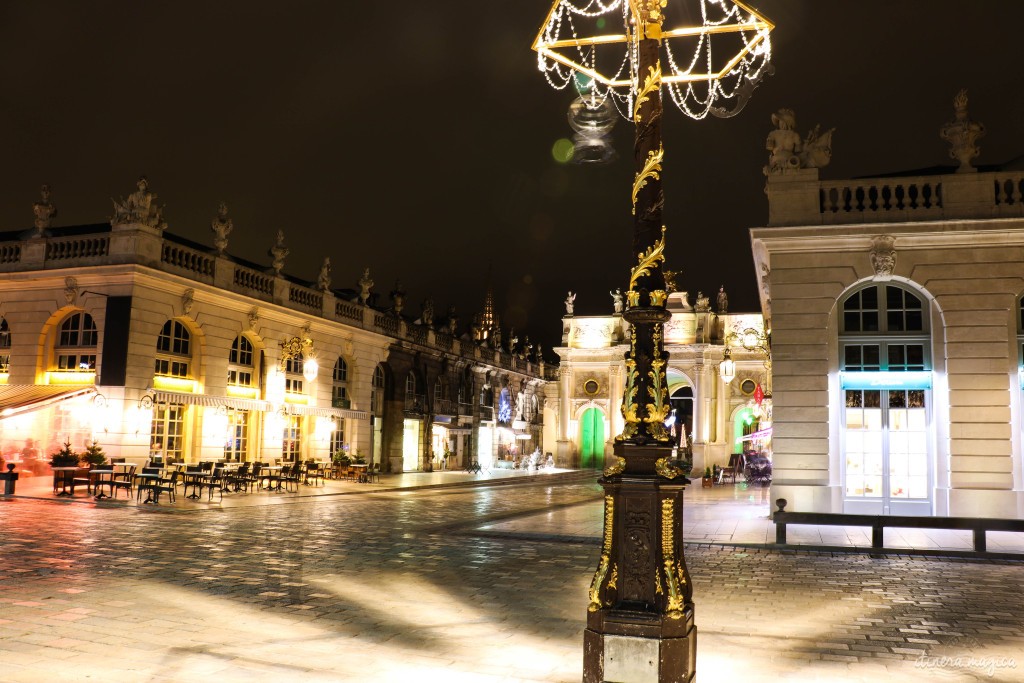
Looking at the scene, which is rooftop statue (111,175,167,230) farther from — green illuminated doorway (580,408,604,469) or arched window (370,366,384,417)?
green illuminated doorway (580,408,604,469)

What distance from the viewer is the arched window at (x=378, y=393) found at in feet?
132

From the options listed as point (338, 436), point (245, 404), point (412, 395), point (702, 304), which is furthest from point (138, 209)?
point (702, 304)

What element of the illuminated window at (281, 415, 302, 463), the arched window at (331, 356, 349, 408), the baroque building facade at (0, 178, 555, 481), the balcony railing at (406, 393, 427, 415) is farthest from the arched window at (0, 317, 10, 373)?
the balcony railing at (406, 393, 427, 415)

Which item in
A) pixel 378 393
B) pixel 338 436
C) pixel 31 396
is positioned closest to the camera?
pixel 31 396

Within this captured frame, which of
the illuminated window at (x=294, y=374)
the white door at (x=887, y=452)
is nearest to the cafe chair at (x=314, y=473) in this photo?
the illuminated window at (x=294, y=374)

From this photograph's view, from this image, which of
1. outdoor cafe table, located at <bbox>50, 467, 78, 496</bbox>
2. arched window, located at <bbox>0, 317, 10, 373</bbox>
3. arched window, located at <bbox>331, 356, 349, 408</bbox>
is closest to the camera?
outdoor cafe table, located at <bbox>50, 467, 78, 496</bbox>

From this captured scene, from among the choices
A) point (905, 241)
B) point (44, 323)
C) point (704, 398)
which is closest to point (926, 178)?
point (905, 241)

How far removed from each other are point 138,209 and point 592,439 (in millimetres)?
46427

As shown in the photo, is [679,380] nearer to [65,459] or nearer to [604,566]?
[65,459]

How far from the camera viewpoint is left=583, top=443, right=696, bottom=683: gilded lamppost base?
550cm

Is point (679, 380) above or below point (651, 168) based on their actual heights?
above

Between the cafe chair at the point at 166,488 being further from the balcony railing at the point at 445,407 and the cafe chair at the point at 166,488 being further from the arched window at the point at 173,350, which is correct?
the balcony railing at the point at 445,407

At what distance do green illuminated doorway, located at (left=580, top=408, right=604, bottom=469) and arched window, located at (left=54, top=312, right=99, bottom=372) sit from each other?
44826 millimetres

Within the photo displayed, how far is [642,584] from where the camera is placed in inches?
220
